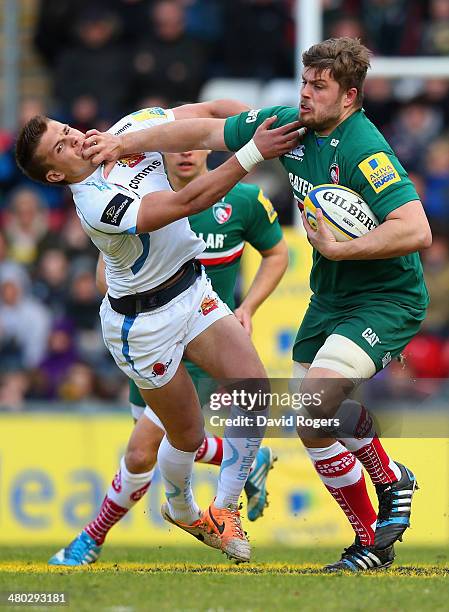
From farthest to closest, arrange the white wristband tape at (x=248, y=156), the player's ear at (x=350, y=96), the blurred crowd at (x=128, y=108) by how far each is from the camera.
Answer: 1. the blurred crowd at (x=128, y=108)
2. the player's ear at (x=350, y=96)
3. the white wristband tape at (x=248, y=156)

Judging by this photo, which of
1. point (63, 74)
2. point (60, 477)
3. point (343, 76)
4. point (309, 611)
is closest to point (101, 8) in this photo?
point (63, 74)

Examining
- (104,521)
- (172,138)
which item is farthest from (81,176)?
(104,521)

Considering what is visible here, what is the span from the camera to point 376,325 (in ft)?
22.5

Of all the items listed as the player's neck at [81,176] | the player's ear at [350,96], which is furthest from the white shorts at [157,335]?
the player's ear at [350,96]

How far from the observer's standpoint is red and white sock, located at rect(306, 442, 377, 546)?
7.18 meters

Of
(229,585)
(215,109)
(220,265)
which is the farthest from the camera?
(220,265)

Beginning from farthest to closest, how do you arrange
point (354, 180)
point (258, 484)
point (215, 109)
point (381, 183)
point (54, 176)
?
point (258, 484), point (215, 109), point (54, 176), point (354, 180), point (381, 183)

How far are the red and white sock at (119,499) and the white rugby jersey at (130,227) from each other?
158 cm

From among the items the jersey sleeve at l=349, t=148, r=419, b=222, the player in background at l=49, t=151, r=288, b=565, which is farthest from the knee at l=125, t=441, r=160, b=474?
the jersey sleeve at l=349, t=148, r=419, b=222

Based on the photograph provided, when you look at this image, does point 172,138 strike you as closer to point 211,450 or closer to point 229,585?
point 211,450

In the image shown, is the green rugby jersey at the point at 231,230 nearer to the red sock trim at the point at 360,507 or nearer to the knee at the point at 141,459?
the knee at the point at 141,459

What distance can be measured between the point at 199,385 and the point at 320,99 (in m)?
2.42

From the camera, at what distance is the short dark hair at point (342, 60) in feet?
22.4

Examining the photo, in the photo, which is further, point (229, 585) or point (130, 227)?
point (130, 227)
